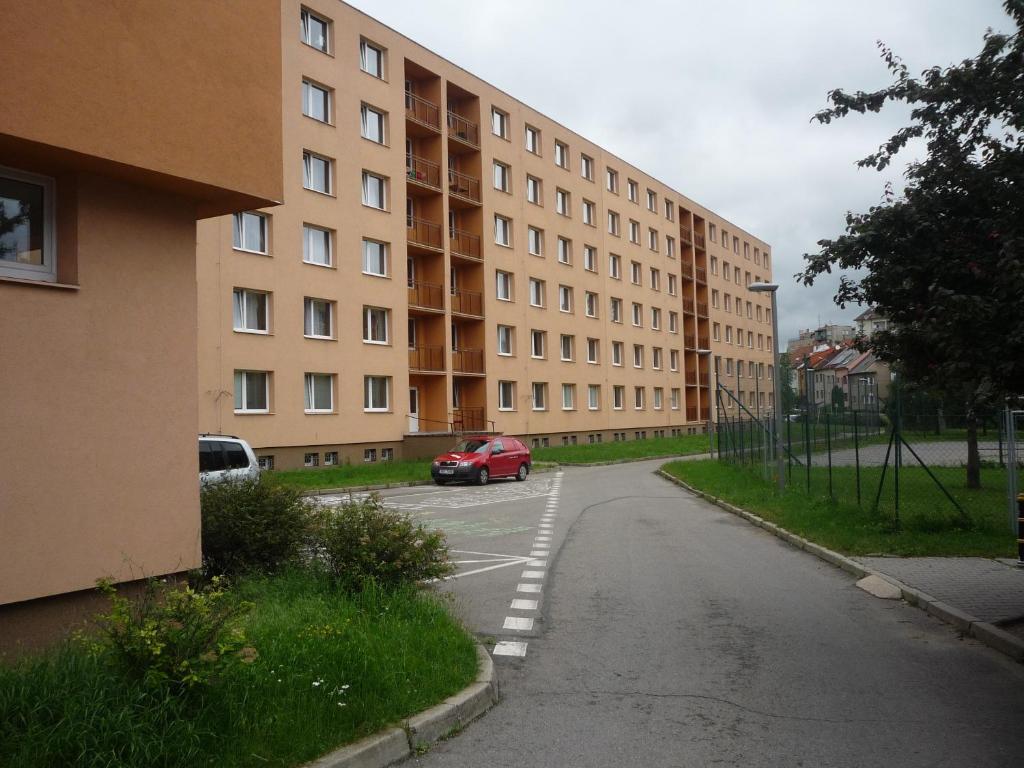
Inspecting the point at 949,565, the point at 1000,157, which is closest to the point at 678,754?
the point at 1000,157

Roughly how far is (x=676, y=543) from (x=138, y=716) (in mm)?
10990

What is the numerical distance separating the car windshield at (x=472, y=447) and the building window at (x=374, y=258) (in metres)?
8.73

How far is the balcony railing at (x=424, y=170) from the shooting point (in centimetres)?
3812

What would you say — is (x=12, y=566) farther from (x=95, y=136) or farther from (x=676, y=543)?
(x=676, y=543)

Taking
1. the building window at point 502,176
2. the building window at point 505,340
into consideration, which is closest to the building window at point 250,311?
the building window at point 505,340

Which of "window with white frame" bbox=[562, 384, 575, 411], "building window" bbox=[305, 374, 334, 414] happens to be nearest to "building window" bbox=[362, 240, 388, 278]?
"building window" bbox=[305, 374, 334, 414]

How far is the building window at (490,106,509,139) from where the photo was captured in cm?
4350

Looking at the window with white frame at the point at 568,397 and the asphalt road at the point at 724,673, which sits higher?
the window with white frame at the point at 568,397

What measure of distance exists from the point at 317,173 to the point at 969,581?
90.0ft

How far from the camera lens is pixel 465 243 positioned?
41625 mm

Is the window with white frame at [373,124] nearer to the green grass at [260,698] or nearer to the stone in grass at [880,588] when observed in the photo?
the stone in grass at [880,588]

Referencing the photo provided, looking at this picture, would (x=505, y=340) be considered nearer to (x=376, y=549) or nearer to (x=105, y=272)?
(x=376, y=549)

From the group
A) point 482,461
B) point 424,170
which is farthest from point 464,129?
point 482,461

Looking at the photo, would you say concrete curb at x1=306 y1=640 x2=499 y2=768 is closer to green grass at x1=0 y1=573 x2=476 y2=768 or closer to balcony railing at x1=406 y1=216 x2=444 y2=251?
green grass at x1=0 y1=573 x2=476 y2=768
